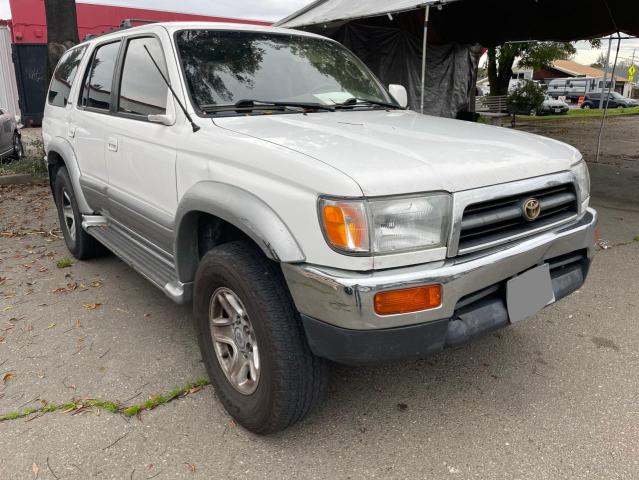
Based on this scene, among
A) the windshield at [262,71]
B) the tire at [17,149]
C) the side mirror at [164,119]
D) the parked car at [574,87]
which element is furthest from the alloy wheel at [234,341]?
the parked car at [574,87]

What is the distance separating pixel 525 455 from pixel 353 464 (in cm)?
76

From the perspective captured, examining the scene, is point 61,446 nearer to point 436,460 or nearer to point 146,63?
point 436,460

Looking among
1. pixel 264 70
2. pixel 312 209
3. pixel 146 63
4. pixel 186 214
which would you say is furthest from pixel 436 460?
pixel 146 63

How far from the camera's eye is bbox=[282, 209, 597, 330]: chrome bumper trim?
76.5 inches

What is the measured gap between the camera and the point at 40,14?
58.2 ft

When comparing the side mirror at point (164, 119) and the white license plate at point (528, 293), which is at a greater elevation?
the side mirror at point (164, 119)

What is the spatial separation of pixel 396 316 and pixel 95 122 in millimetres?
2843

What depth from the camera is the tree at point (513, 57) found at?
22188 mm

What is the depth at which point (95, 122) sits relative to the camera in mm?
3805

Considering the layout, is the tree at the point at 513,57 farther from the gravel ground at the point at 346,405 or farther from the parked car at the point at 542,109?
the gravel ground at the point at 346,405

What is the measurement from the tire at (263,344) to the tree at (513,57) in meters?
22.0

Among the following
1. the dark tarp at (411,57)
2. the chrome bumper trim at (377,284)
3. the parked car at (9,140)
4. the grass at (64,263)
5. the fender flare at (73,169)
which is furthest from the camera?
the dark tarp at (411,57)

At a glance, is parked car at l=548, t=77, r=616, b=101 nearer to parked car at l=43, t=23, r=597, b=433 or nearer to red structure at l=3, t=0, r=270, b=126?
red structure at l=3, t=0, r=270, b=126

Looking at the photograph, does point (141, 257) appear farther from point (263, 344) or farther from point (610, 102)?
point (610, 102)
